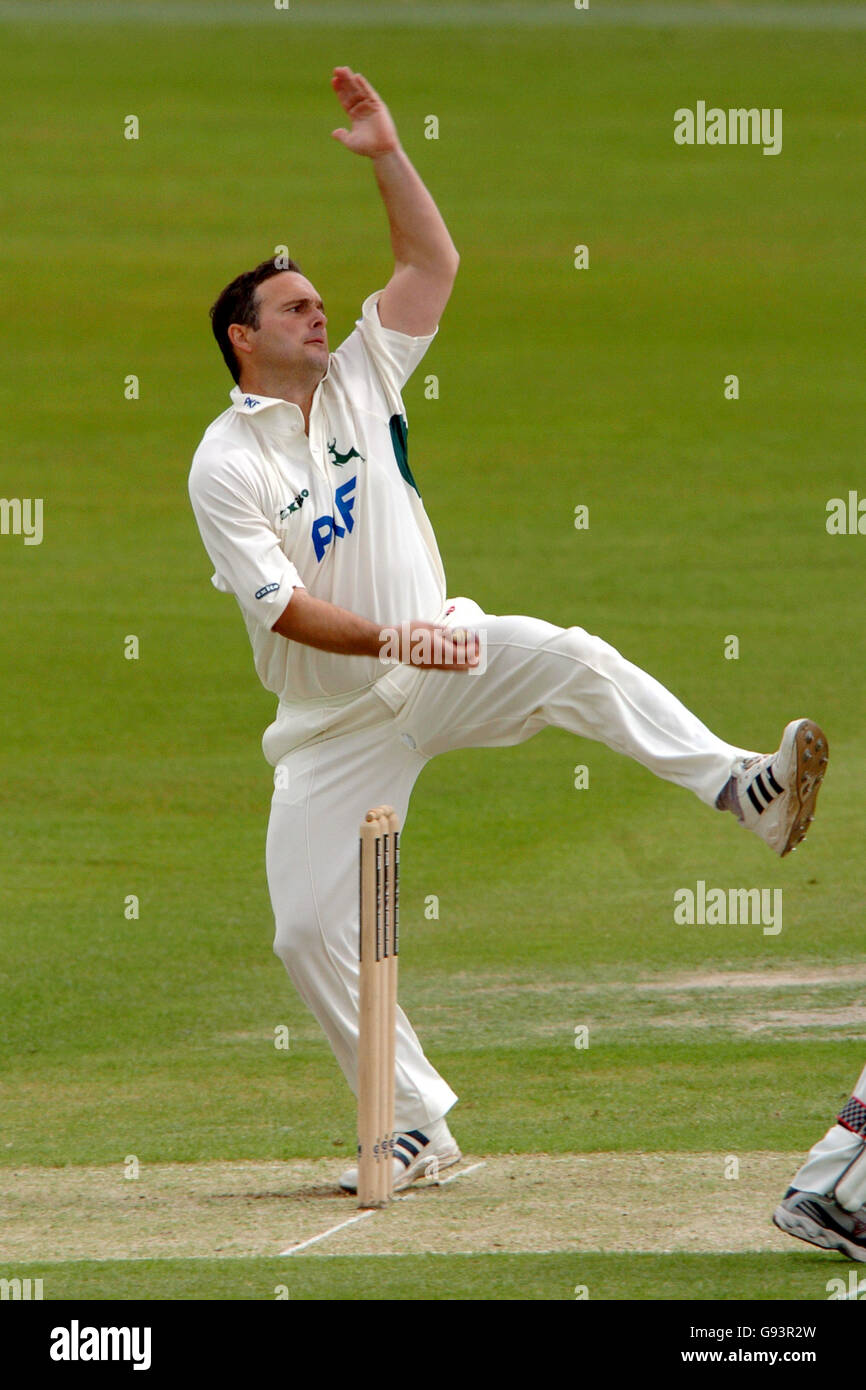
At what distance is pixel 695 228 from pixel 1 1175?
896 inches

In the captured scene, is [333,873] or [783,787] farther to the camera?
[333,873]

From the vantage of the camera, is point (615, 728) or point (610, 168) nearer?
point (615, 728)

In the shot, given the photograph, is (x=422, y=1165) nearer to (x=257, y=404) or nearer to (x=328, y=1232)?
(x=328, y=1232)

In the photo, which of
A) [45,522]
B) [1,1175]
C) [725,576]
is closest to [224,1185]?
[1,1175]

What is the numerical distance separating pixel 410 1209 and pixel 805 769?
1.73 metres

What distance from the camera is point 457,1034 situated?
353 inches

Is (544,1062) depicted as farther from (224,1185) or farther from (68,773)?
(68,773)

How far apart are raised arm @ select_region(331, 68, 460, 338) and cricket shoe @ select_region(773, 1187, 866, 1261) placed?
3.02m

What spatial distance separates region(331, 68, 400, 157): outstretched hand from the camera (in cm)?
674

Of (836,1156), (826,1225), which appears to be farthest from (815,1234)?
(836,1156)

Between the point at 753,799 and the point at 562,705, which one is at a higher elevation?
the point at 562,705

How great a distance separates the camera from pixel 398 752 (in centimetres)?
693

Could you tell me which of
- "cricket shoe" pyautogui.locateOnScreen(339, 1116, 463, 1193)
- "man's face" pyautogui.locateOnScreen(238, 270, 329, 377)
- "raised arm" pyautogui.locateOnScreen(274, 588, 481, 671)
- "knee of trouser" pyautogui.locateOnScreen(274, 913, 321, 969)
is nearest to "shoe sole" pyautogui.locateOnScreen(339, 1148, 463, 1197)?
"cricket shoe" pyautogui.locateOnScreen(339, 1116, 463, 1193)

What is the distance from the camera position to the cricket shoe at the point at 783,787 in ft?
20.5
